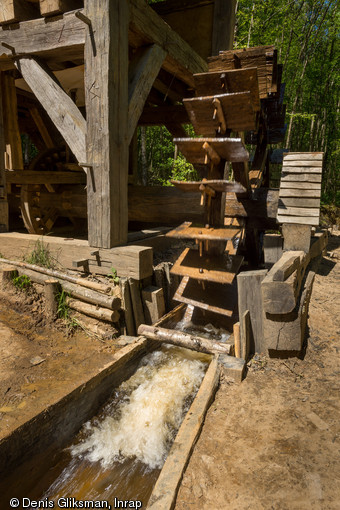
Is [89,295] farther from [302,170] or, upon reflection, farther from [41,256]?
[302,170]

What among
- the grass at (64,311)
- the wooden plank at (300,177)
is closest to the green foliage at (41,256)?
the grass at (64,311)

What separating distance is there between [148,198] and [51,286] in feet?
9.21

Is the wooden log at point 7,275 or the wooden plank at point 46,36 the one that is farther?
the wooden log at point 7,275

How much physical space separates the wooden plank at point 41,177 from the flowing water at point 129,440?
4.27m

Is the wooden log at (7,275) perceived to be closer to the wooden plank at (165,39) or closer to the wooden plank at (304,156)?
the wooden plank at (165,39)

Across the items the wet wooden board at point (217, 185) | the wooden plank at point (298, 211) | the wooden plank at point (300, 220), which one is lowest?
the wooden plank at point (300, 220)

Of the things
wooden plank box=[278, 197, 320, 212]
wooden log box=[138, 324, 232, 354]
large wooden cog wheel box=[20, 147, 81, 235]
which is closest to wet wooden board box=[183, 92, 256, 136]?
wooden plank box=[278, 197, 320, 212]

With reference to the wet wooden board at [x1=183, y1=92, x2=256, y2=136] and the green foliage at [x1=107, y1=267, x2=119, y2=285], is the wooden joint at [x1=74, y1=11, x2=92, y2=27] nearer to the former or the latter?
the wet wooden board at [x1=183, y1=92, x2=256, y2=136]

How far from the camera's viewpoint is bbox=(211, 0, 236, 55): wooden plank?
5.50 metres

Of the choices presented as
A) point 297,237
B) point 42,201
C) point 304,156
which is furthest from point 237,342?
point 42,201

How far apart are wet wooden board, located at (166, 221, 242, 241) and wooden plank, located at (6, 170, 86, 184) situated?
3.38 metres

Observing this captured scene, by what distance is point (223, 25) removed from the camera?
5609 millimetres

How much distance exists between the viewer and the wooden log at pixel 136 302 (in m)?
3.94

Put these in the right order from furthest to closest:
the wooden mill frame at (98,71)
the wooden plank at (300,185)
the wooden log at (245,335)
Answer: the wooden plank at (300,185) < the wooden mill frame at (98,71) < the wooden log at (245,335)
